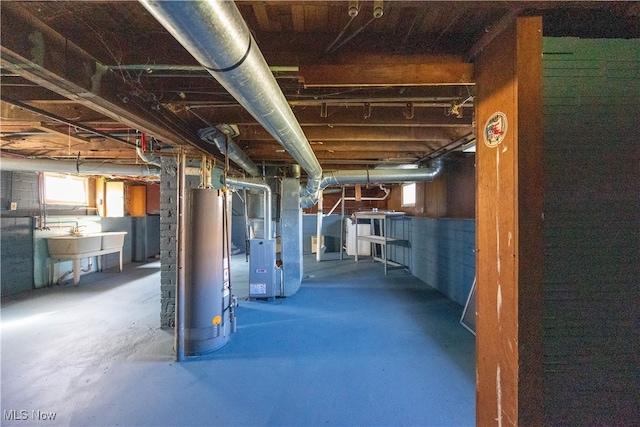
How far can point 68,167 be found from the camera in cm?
369

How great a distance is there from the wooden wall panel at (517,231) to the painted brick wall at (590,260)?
0.07 metres

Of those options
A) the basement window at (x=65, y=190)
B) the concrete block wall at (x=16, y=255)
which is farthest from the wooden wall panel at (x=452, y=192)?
the basement window at (x=65, y=190)

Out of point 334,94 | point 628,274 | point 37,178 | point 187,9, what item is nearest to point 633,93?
point 628,274

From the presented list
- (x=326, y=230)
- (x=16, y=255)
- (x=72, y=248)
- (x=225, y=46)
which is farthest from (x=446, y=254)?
(x=16, y=255)

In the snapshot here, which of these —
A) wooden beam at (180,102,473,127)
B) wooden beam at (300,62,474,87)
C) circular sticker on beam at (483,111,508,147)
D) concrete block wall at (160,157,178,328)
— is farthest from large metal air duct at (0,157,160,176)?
circular sticker on beam at (483,111,508,147)

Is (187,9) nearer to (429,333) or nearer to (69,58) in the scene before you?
(69,58)

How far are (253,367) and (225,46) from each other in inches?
87.2

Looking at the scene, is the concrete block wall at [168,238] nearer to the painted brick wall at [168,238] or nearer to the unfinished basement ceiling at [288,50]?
the painted brick wall at [168,238]

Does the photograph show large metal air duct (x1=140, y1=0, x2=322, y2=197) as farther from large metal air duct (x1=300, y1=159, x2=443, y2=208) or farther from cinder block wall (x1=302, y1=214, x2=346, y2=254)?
cinder block wall (x1=302, y1=214, x2=346, y2=254)

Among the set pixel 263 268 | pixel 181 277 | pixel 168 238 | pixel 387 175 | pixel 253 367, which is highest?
pixel 387 175

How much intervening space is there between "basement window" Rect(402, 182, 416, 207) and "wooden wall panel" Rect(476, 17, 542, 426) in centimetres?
545

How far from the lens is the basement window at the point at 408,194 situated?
6.34 m

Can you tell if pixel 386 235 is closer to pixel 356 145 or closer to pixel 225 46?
pixel 356 145

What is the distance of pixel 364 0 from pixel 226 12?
0.58 m
